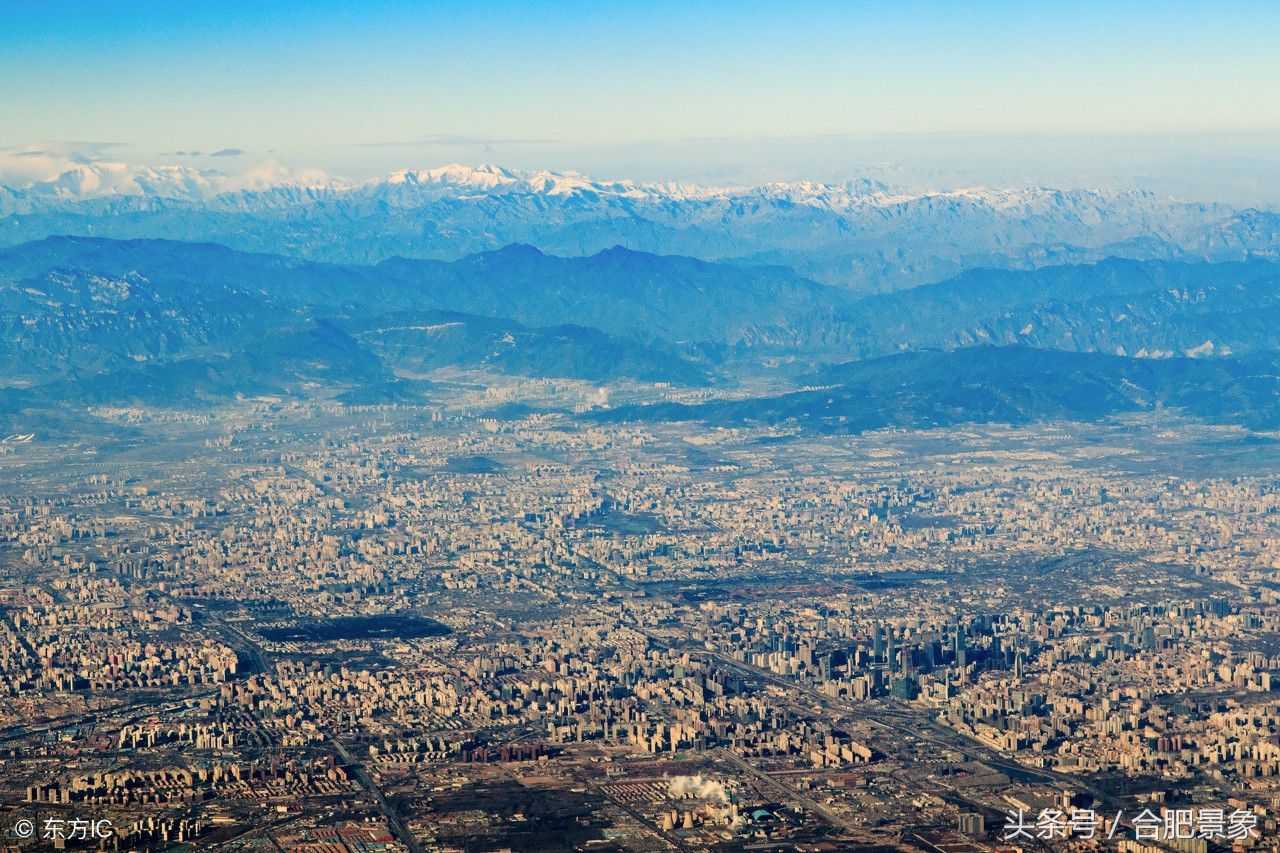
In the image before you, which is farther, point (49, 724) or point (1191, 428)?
point (1191, 428)

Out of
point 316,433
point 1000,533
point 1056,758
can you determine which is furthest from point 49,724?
point 316,433

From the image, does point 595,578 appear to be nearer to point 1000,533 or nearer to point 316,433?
point 1000,533

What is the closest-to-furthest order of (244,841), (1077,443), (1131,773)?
(244,841)
(1131,773)
(1077,443)

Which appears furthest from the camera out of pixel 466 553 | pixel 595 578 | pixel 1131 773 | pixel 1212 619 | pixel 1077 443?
pixel 1077 443

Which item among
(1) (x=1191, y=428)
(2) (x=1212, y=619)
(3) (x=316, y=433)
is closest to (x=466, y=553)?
(2) (x=1212, y=619)

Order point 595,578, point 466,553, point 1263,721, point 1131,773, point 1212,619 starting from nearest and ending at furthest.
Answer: point 1131,773, point 1263,721, point 1212,619, point 595,578, point 466,553

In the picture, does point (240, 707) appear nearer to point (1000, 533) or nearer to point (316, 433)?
point (1000, 533)

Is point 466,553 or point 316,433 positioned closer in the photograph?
point 466,553

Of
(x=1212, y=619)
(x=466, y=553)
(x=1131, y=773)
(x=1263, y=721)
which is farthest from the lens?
(x=466, y=553)
